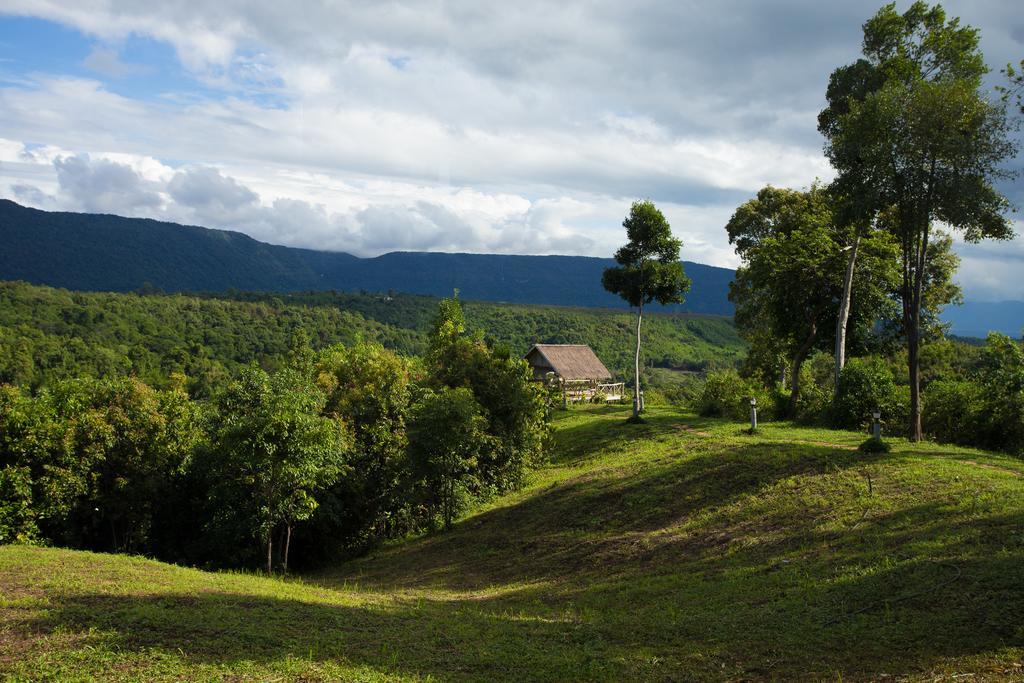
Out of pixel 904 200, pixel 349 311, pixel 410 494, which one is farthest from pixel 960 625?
pixel 349 311

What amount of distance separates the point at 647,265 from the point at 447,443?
14.9m

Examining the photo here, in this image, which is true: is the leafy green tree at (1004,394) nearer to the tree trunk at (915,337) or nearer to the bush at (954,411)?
the bush at (954,411)

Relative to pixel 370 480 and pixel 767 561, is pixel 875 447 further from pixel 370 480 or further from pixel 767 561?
pixel 370 480

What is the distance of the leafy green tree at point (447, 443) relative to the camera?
2258cm

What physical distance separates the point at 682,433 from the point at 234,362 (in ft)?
301

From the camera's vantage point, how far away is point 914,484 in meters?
14.7

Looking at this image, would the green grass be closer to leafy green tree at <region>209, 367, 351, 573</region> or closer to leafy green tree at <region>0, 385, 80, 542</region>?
leafy green tree at <region>209, 367, 351, 573</region>

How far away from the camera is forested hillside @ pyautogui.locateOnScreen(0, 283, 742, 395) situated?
89625 millimetres

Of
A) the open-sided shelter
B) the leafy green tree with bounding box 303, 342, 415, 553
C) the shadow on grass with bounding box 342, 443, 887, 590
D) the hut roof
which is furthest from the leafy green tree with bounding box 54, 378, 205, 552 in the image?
the hut roof

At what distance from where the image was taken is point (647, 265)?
3203 cm

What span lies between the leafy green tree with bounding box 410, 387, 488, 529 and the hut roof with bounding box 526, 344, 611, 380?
27.9 m

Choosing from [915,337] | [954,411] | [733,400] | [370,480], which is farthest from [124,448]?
[954,411]

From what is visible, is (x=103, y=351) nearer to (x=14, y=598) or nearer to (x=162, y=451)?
(x=162, y=451)

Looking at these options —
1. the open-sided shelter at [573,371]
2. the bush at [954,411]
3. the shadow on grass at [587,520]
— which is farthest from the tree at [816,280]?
the open-sided shelter at [573,371]
